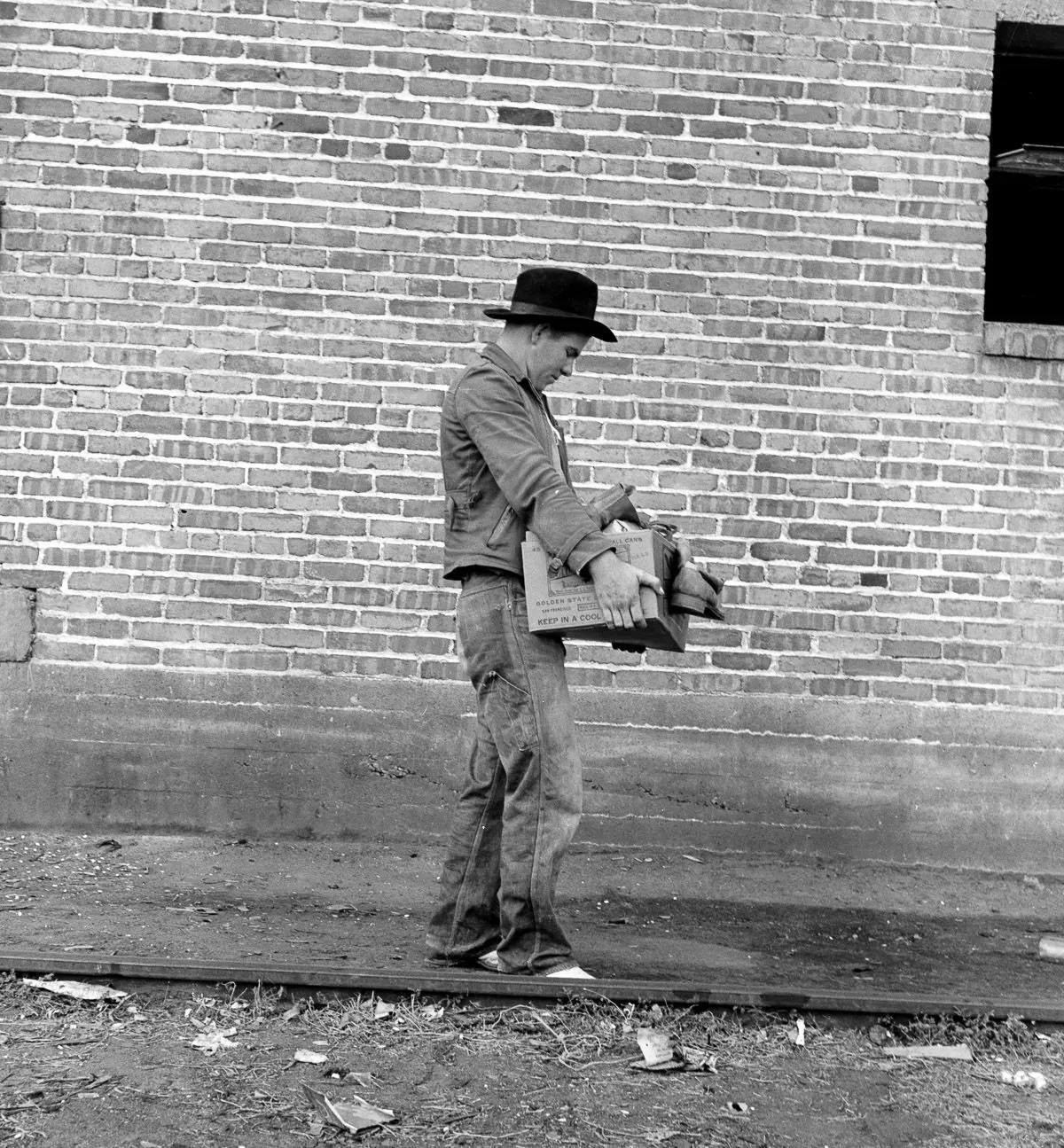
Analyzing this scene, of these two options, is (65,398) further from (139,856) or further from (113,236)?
(139,856)

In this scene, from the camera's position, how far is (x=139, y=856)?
5.73 metres

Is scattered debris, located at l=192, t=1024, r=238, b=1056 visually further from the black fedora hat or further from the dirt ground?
the black fedora hat

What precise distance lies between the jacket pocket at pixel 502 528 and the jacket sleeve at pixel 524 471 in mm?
46

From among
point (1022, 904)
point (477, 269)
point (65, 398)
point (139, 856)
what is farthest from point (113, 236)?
point (1022, 904)

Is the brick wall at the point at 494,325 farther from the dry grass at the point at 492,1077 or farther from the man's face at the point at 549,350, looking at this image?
the dry grass at the point at 492,1077

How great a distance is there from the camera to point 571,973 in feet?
13.7

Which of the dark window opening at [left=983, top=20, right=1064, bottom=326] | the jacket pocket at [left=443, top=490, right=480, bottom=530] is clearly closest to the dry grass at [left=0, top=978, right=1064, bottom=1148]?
the jacket pocket at [left=443, top=490, right=480, bottom=530]

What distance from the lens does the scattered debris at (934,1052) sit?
388 cm

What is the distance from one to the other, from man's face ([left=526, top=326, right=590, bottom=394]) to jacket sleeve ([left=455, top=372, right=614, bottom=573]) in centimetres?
12

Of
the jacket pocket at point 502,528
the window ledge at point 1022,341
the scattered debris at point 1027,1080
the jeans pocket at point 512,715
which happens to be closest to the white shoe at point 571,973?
the jeans pocket at point 512,715

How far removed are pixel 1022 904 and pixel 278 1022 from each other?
3385mm

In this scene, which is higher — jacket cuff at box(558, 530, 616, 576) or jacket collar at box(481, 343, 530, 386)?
jacket collar at box(481, 343, 530, 386)

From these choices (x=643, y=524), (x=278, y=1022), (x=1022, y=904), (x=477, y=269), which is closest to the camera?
(x=278, y=1022)

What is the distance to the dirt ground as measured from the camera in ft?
11.0
